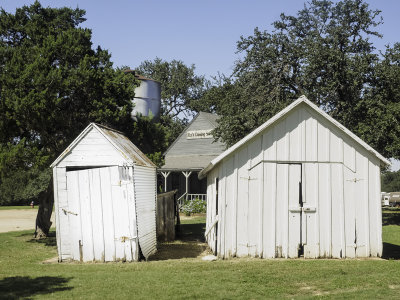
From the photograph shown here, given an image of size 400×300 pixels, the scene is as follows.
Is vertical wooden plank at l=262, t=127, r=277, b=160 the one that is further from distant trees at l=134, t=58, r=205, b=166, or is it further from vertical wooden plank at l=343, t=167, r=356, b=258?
distant trees at l=134, t=58, r=205, b=166

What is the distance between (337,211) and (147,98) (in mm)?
24928

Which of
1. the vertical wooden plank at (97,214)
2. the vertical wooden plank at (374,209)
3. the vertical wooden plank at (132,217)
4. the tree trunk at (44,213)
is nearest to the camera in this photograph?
the vertical wooden plank at (132,217)

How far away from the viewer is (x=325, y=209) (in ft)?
43.6

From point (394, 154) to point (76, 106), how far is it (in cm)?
1584

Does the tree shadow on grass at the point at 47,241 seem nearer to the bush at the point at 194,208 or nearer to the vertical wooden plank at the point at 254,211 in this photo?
the vertical wooden plank at the point at 254,211

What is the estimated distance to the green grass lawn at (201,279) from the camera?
8.86 m

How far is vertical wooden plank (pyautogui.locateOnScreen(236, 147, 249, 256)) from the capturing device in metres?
13.2

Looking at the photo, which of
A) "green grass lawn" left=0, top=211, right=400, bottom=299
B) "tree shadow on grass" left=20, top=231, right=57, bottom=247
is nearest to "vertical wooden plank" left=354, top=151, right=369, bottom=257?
"green grass lawn" left=0, top=211, right=400, bottom=299

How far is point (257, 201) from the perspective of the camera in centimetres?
1326

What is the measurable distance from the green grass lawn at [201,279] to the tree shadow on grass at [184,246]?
49cm

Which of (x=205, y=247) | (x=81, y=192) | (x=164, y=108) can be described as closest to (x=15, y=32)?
(x=81, y=192)

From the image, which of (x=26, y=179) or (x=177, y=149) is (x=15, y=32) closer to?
(x=177, y=149)

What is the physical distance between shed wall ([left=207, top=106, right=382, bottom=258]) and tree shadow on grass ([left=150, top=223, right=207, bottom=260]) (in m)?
1.98

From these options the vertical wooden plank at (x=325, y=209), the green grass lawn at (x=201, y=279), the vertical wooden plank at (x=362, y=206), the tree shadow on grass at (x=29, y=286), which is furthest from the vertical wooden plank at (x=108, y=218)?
the vertical wooden plank at (x=362, y=206)
